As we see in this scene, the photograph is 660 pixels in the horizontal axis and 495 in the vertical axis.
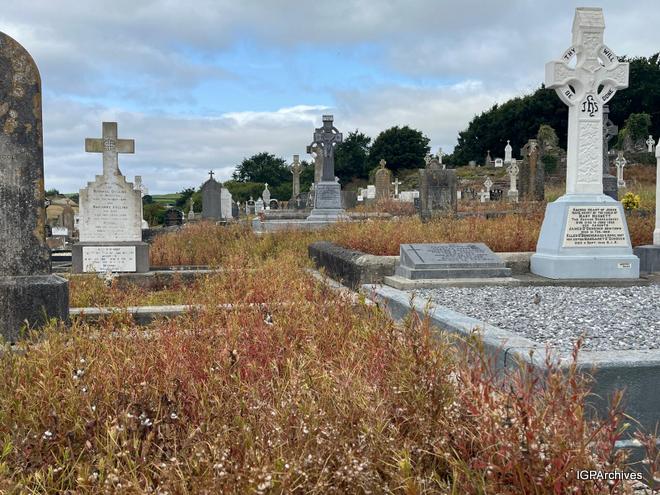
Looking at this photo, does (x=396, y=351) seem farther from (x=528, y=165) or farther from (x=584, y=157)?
(x=528, y=165)

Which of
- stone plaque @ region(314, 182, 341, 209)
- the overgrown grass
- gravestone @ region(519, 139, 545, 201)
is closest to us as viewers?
the overgrown grass

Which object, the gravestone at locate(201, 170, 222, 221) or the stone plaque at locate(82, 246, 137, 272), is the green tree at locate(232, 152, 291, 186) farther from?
the stone plaque at locate(82, 246, 137, 272)

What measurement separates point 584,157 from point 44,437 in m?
7.88

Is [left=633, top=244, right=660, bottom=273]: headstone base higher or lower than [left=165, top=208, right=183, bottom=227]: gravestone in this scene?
lower

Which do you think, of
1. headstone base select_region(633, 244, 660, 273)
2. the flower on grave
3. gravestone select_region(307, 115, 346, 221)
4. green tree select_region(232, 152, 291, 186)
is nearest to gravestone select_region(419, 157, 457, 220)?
gravestone select_region(307, 115, 346, 221)

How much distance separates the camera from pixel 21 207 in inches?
200

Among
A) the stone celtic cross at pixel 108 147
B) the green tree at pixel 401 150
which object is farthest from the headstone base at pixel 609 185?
the green tree at pixel 401 150

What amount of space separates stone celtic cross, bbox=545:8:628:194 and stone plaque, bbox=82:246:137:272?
697 cm

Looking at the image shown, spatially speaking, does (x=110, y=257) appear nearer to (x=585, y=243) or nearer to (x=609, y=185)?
(x=585, y=243)

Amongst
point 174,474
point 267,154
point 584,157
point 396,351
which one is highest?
point 267,154

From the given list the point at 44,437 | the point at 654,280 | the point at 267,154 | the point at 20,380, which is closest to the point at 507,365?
the point at 44,437

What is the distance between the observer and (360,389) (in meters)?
2.86

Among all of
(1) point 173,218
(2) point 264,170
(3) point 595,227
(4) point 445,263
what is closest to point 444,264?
(4) point 445,263

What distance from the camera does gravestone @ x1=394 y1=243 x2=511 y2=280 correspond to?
715 cm
